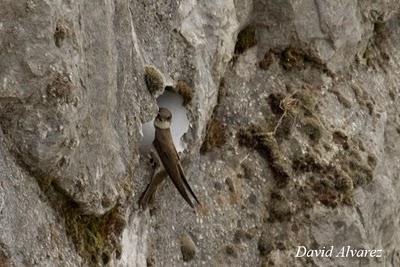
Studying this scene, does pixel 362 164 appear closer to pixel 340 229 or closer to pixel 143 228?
pixel 340 229

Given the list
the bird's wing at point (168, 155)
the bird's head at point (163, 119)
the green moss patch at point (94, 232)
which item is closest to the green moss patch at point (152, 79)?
the bird's head at point (163, 119)

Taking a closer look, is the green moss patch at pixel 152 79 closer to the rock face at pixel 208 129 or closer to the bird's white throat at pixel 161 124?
the rock face at pixel 208 129

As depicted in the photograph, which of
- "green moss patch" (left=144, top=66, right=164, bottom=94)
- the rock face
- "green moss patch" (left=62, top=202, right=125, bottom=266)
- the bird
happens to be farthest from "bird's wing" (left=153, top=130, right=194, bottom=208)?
"green moss patch" (left=62, top=202, right=125, bottom=266)

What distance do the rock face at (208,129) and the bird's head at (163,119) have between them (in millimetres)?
351

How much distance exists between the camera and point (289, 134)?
20.9 metres

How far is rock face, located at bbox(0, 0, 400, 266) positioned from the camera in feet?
41.3

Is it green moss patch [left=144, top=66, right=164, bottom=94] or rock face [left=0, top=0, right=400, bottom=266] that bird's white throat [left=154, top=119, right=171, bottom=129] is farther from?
green moss patch [left=144, top=66, right=164, bottom=94]

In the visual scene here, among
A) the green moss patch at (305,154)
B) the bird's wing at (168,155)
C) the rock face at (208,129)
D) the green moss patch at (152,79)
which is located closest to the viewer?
the rock face at (208,129)

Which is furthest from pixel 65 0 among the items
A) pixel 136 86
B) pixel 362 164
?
pixel 362 164

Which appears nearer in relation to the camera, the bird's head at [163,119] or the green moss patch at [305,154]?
the bird's head at [163,119]

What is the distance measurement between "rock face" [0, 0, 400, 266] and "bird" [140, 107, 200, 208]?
248 millimetres

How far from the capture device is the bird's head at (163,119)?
16.6m

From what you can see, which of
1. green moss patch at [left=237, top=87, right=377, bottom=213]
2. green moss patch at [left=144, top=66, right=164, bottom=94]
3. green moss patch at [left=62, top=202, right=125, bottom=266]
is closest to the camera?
green moss patch at [left=62, top=202, right=125, bottom=266]

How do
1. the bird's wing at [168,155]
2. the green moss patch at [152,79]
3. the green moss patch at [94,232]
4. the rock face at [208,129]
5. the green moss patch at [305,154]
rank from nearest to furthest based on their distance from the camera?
the rock face at [208,129]
the green moss patch at [94,232]
the green moss patch at [152,79]
the bird's wing at [168,155]
the green moss patch at [305,154]
